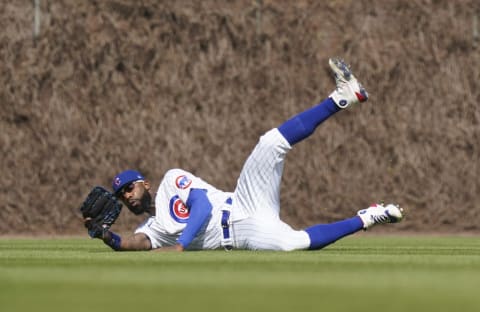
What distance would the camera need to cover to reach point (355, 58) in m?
17.0

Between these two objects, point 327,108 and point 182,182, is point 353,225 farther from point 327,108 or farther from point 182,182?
point 182,182

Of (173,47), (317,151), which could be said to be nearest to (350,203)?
(317,151)

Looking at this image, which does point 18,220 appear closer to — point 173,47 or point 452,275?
point 173,47

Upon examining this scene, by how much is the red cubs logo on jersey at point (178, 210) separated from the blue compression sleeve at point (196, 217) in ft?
0.82

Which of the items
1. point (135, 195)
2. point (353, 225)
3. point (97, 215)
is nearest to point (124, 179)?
point (135, 195)

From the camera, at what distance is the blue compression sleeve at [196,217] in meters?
8.99

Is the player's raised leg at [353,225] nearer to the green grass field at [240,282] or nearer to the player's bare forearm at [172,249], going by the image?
the green grass field at [240,282]

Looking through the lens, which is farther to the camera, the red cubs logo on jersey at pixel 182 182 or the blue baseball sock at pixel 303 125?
the red cubs logo on jersey at pixel 182 182

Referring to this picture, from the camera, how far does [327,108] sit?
937 cm

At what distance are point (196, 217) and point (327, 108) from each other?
129cm

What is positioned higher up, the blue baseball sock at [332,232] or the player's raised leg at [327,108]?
the player's raised leg at [327,108]

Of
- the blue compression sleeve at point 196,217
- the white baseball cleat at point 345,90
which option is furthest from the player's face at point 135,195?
the white baseball cleat at point 345,90

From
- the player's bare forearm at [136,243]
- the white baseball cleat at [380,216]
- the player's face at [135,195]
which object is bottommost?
the player's bare forearm at [136,243]

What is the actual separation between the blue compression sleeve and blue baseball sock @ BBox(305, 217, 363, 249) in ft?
2.83
